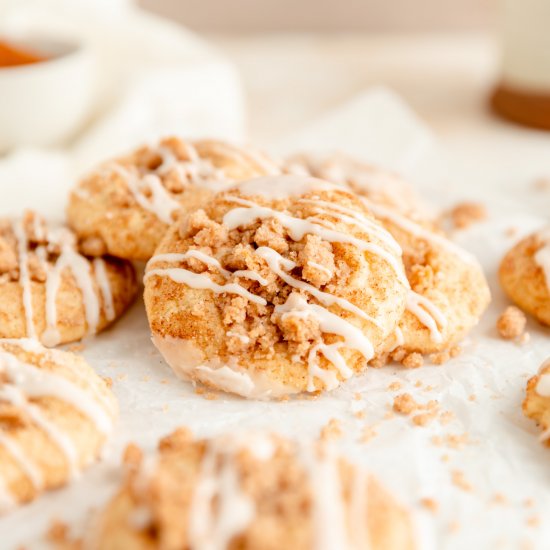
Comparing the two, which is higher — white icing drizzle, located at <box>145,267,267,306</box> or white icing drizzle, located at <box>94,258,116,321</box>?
white icing drizzle, located at <box>145,267,267,306</box>

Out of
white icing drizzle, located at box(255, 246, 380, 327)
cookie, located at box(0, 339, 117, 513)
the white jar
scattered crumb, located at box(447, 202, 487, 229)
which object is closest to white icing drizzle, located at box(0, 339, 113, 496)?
cookie, located at box(0, 339, 117, 513)

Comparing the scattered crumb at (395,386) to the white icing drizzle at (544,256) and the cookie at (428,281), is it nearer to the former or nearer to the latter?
the cookie at (428,281)

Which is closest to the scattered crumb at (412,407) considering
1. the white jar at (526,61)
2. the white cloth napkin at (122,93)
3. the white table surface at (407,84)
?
the white cloth napkin at (122,93)

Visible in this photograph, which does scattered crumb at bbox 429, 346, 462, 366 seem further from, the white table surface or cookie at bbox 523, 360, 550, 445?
the white table surface

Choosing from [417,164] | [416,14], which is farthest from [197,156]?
[416,14]

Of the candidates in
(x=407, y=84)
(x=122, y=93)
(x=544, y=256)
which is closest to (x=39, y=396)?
(x=544, y=256)

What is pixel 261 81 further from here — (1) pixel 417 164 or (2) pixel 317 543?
(2) pixel 317 543

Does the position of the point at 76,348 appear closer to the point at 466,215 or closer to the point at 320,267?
the point at 320,267
